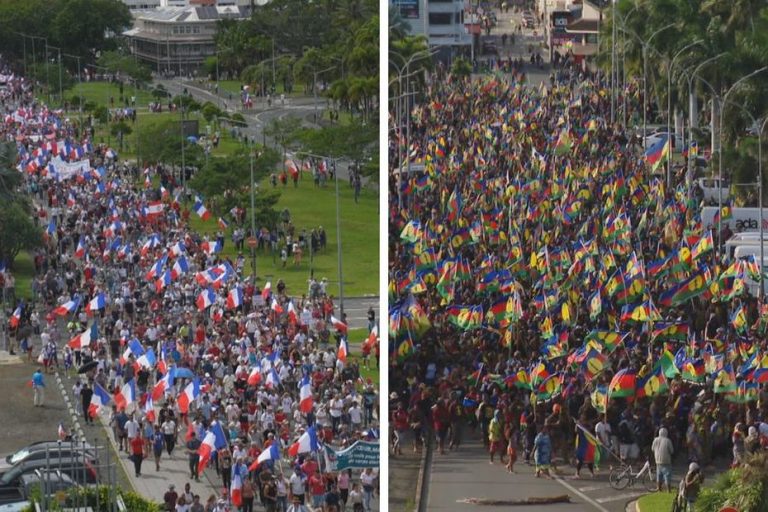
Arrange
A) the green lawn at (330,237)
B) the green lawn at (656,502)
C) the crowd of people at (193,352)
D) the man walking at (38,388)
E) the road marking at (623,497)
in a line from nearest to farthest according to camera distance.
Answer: the green lawn at (656,502), the road marking at (623,497), the crowd of people at (193,352), the man walking at (38,388), the green lawn at (330,237)

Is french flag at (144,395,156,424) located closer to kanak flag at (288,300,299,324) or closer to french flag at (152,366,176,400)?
french flag at (152,366,176,400)

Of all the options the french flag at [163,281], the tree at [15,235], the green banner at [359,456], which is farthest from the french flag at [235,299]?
the green banner at [359,456]

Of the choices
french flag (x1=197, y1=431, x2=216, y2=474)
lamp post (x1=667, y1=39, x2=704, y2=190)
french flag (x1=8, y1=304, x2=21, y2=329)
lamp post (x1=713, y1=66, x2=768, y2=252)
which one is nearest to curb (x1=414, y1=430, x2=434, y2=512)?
french flag (x1=197, y1=431, x2=216, y2=474)

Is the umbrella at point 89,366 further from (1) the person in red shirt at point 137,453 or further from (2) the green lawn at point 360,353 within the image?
(1) the person in red shirt at point 137,453

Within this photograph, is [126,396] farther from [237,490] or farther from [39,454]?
[237,490]

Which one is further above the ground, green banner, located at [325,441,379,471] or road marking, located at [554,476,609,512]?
road marking, located at [554,476,609,512]

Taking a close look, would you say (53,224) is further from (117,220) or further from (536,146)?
(536,146)
